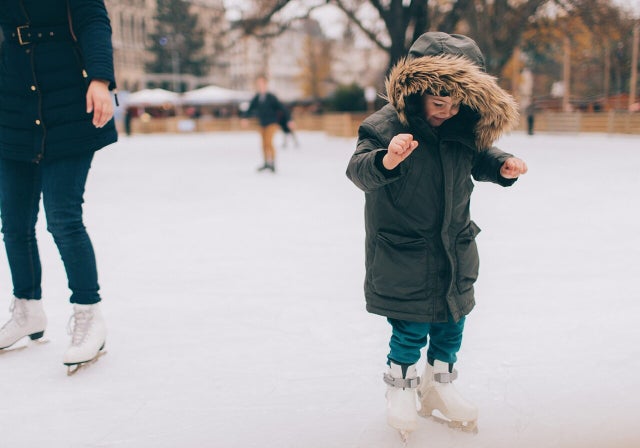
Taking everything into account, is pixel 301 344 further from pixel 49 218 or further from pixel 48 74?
pixel 48 74

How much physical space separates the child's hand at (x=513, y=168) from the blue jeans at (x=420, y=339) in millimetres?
460

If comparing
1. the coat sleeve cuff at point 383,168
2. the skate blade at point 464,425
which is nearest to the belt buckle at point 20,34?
the coat sleeve cuff at point 383,168

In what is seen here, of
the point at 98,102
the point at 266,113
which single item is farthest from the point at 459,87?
the point at 266,113

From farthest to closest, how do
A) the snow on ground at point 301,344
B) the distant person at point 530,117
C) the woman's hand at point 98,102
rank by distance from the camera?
the distant person at point 530,117 < the woman's hand at point 98,102 < the snow on ground at point 301,344

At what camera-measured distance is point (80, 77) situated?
2.48m

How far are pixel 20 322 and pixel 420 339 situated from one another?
1723 millimetres

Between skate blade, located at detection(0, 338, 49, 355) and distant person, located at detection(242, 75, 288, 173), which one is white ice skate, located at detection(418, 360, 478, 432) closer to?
skate blade, located at detection(0, 338, 49, 355)

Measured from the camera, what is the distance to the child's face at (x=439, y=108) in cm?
187

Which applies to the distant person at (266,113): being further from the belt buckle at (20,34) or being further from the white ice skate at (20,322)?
the belt buckle at (20,34)

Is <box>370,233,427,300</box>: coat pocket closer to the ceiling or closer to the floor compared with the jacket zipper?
closer to the floor

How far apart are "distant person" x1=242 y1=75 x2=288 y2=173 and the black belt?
817cm

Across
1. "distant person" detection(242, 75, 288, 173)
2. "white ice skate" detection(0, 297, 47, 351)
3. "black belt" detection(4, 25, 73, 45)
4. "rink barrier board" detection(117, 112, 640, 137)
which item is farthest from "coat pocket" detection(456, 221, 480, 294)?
"rink barrier board" detection(117, 112, 640, 137)

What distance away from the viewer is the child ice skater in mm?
1875

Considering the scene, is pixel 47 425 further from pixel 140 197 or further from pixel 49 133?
pixel 140 197
